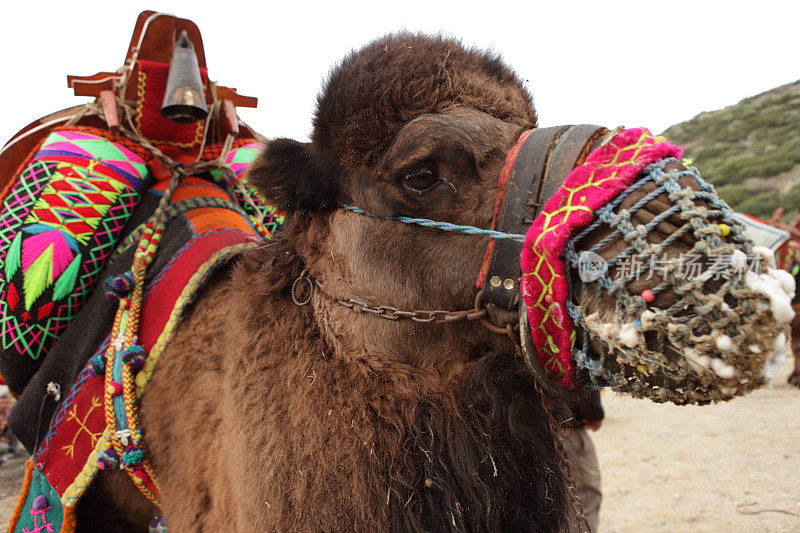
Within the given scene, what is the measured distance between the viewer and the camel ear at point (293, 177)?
203 cm

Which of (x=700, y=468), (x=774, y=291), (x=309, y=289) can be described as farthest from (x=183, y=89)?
(x=700, y=468)

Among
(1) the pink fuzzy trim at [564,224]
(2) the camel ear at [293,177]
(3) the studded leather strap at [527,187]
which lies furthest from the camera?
(2) the camel ear at [293,177]

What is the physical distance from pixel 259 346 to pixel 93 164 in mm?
1494

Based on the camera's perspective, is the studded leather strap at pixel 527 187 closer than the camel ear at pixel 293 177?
Yes

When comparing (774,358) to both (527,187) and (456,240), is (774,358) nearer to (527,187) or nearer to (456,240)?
(527,187)

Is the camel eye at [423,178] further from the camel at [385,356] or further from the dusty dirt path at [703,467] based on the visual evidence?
the dusty dirt path at [703,467]

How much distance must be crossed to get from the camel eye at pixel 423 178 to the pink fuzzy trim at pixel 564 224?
0.41 meters

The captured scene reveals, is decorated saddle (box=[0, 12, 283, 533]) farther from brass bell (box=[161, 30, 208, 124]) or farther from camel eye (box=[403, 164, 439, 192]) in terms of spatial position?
camel eye (box=[403, 164, 439, 192])

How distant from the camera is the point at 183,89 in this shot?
2.96m

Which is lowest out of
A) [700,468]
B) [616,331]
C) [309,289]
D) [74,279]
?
[700,468]

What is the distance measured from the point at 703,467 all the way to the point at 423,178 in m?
6.49

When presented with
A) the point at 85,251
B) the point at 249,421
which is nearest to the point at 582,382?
the point at 249,421

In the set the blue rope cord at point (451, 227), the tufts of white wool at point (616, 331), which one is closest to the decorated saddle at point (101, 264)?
the blue rope cord at point (451, 227)

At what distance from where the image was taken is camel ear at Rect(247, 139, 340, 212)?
2027 mm
